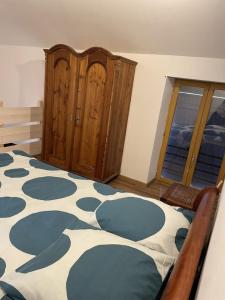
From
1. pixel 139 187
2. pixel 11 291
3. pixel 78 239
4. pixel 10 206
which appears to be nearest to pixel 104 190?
pixel 10 206

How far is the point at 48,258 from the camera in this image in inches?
36.4

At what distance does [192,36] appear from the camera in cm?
241

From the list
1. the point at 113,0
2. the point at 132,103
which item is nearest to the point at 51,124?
the point at 132,103

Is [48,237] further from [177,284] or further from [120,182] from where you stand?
[120,182]

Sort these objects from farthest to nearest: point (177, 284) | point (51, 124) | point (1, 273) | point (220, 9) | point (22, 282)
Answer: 1. point (51, 124)
2. point (220, 9)
3. point (1, 273)
4. point (22, 282)
5. point (177, 284)

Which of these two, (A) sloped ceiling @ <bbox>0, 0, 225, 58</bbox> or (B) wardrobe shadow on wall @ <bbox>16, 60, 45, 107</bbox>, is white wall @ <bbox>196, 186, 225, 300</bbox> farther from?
(B) wardrobe shadow on wall @ <bbox>16, 60, 45, 107</bbox>

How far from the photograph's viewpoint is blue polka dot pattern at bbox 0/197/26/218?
137 centimetres

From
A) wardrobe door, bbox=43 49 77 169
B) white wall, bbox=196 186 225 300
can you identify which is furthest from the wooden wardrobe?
white wall, bbox=196 186 225 300

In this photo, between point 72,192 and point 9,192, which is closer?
point 9,192

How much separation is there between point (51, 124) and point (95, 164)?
937mm

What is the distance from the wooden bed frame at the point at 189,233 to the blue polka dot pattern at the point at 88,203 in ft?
2.21

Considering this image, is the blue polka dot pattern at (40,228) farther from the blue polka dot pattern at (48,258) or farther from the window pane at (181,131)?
the window pane at (181,131)

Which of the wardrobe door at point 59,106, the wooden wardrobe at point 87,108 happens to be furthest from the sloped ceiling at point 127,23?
the wardrobe door at point 59,106

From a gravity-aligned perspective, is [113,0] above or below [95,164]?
above
